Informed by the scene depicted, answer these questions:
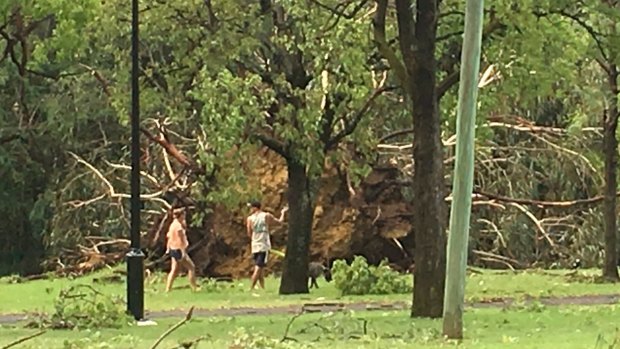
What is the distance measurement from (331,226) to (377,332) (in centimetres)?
2055

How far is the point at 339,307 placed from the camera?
26.7 m

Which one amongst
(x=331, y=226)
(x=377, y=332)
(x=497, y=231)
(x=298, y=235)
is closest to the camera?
(x=377, y=332)

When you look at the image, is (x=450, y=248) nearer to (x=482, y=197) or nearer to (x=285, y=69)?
(x=285, y=69)

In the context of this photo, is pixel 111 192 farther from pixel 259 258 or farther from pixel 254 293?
pixel 254 293

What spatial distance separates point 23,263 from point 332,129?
95.0ft

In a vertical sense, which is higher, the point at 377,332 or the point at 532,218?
the point at 532,218

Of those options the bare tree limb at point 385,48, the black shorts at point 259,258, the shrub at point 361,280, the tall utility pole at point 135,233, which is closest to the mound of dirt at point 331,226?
the black shorts at point 259,258

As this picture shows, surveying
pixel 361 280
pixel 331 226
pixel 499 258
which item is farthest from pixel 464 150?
pixel 499 258

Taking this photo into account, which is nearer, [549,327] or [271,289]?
[549,327]

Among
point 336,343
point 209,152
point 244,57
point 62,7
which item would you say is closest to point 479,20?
point 336,343

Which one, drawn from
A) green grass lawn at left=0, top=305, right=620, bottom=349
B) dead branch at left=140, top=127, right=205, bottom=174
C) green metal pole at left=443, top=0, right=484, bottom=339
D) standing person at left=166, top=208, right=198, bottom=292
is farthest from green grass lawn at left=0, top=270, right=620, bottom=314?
green metal pole at left=443, top=0, right=484, bottom=339

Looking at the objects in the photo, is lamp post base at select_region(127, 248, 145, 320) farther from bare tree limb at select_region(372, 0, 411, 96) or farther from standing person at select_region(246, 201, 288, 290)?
standing person at select_region(246, 201, 288, 290)

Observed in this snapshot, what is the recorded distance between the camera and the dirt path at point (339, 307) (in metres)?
25.6

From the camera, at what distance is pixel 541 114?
46.3m
